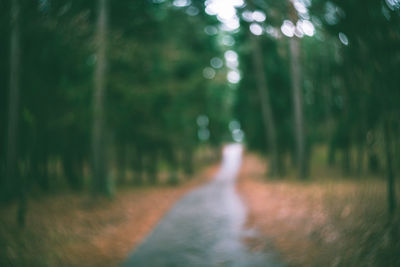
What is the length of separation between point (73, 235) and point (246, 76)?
16.7 m

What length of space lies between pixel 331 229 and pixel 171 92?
12.1 metres

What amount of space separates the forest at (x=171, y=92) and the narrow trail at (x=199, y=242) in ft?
1.97

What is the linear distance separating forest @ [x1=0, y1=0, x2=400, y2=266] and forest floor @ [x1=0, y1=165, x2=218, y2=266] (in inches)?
3.3

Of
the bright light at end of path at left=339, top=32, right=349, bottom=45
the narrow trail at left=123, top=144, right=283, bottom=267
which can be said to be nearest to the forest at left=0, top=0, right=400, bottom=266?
the bright light at end of path at left=339, top=32, right=349, bottom=45

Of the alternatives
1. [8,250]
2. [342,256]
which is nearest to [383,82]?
[342,256]

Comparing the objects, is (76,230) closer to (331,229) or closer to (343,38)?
(331,229)

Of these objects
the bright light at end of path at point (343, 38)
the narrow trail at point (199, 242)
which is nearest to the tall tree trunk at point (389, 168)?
the bright light at end of path at point (343, 38)

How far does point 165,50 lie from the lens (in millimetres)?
14734

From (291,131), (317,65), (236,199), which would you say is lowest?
(236,199)

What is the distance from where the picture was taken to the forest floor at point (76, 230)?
529 cm

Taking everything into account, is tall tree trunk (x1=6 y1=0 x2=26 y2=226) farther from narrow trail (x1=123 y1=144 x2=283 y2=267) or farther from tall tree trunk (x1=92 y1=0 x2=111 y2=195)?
narrow trail (x1=123 y1=144 x2=283 y2=267)

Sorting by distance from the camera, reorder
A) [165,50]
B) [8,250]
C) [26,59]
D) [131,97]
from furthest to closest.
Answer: [165,50] < [131,97] < [26,59] < [8,250]

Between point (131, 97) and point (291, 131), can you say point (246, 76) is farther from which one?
point (131, 97)

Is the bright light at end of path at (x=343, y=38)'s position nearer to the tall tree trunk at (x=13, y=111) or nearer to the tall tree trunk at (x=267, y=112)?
the tall tree trunk at (x=13, y=111)
